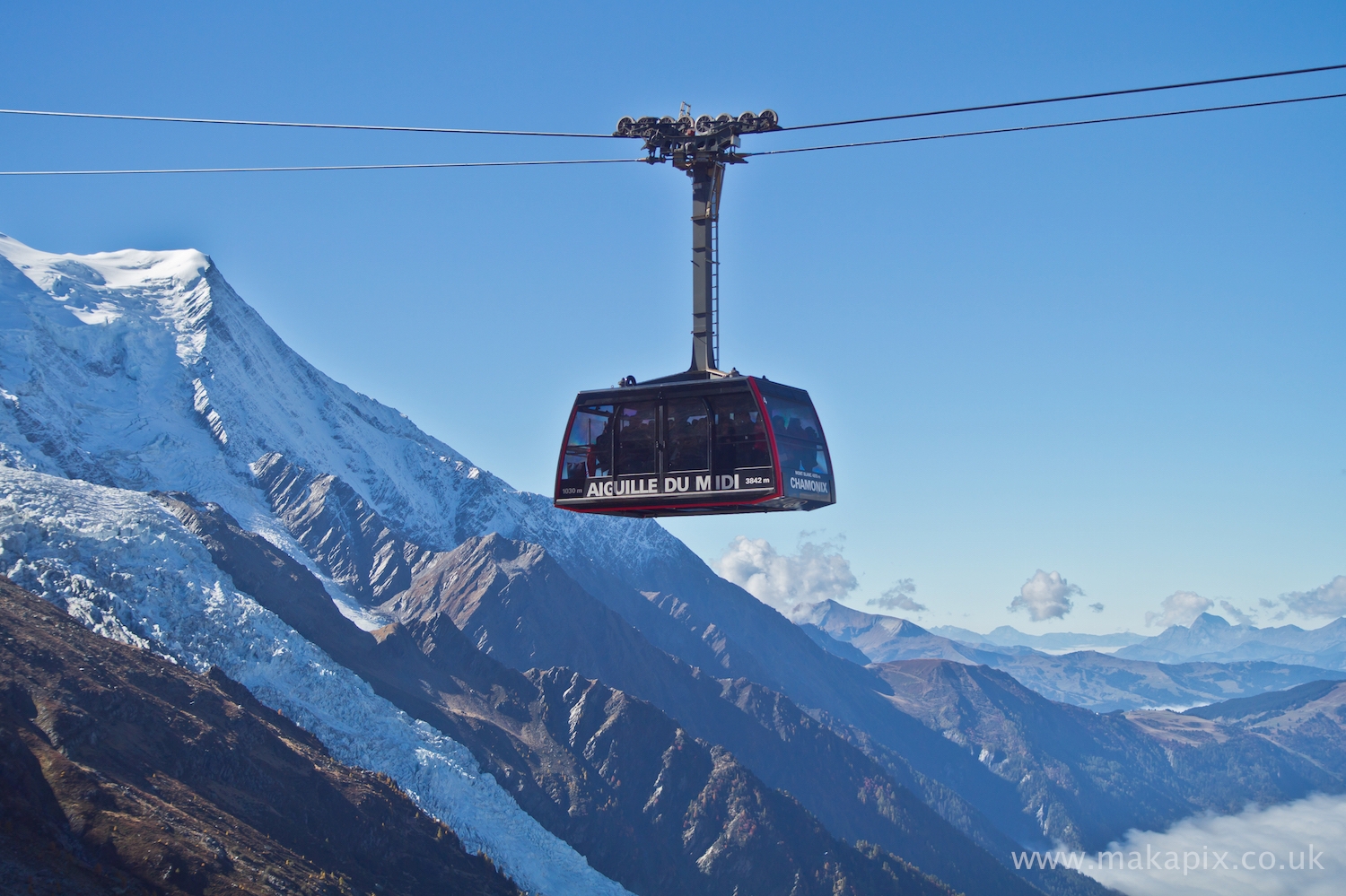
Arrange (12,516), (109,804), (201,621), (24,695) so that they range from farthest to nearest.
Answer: (201,621)
(12,516)
(24,695)
(109,804)

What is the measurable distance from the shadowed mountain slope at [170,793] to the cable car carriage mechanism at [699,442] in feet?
194

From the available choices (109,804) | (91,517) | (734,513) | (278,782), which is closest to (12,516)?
(91,517)

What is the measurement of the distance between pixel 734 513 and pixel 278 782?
121569 millimetres

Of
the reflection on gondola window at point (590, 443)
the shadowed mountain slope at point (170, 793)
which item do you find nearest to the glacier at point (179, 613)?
the shadowed mountain slope at point (170, 793)

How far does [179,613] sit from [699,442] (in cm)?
16399

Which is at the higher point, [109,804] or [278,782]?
[278,782]

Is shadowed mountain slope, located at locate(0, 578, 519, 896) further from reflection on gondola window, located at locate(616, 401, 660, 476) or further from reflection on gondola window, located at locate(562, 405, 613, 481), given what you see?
reflection on gondola window, located at locate(616, 401, 660, 476)

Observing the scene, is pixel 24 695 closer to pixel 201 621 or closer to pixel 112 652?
pixel 112 652

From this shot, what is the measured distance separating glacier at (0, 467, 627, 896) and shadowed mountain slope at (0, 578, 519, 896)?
14.1 metres

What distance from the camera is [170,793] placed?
120 meters

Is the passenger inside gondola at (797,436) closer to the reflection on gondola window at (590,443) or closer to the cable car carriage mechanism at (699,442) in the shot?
the cable car carriage mechanism at (699,442)

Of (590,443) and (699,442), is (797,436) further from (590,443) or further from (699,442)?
(590,443)

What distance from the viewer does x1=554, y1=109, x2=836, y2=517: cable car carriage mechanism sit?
38.6 meters

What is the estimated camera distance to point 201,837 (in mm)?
107250
